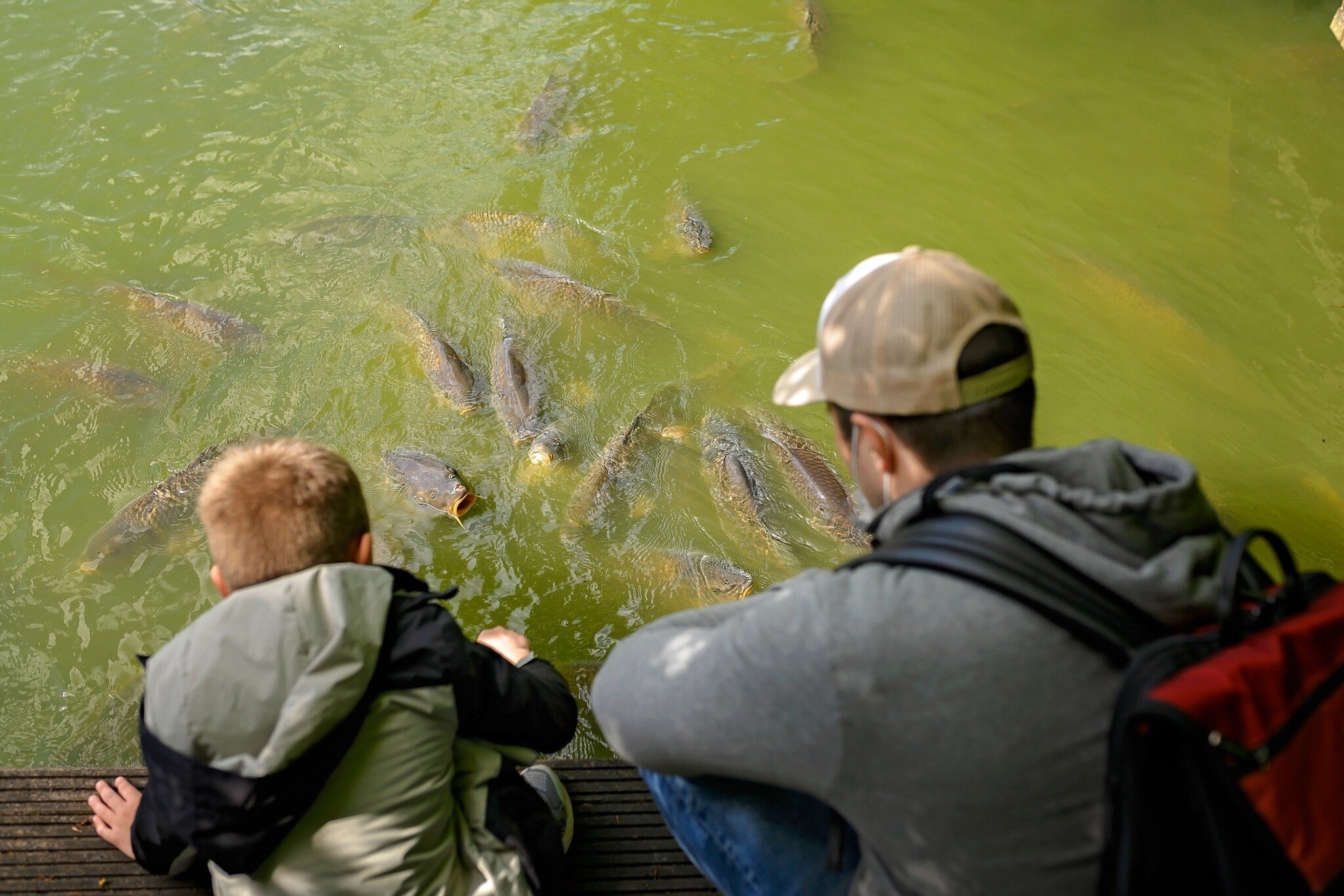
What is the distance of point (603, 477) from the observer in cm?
456

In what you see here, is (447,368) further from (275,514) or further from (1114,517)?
(1114,517)

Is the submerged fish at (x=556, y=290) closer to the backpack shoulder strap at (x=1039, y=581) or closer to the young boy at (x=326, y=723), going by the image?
the young boy at (x=326, y=723)

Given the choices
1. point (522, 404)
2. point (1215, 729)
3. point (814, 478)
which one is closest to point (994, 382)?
point (1215, 729)

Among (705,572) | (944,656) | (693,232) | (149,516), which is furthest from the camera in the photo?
(693,232)

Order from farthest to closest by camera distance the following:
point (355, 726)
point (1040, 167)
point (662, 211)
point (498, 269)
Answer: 1. point (1040, 167)
2. point (662, 211)
3. point (498, 269)
4. point (355, 726)

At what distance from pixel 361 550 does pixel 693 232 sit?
4.19 m

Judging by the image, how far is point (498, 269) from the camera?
5.71m

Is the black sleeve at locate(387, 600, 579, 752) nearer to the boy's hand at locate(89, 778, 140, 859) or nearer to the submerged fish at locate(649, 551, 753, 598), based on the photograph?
the boy's hand at locate(89, 778, 140, 859)

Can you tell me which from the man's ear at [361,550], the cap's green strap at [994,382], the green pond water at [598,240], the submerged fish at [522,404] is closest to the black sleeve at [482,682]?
the man's ear at [361,550]

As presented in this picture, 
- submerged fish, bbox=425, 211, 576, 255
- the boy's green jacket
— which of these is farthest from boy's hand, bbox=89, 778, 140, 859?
submerged fish, bbox=425, 211, 576, 255

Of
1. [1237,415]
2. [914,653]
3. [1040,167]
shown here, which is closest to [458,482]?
[914,653]

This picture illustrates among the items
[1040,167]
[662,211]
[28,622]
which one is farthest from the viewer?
[1040,167]

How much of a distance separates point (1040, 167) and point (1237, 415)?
101 inches

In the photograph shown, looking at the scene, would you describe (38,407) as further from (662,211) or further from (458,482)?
(662,211)
